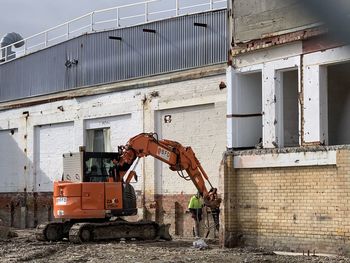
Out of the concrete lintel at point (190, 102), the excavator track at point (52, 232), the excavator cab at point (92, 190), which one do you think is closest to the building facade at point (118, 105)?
the concrete lintel at point (190, 102)

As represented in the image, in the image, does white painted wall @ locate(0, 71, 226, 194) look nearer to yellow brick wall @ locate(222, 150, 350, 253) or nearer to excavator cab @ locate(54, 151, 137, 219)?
excavator cab @ locate(54, 151, 137, 219)

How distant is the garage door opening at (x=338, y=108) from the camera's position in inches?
662

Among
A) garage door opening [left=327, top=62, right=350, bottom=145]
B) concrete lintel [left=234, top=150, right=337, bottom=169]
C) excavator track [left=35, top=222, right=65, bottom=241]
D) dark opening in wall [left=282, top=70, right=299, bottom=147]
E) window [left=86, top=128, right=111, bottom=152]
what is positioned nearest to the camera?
concrete lintel [left=234, top=150, right=337, bottom=169]

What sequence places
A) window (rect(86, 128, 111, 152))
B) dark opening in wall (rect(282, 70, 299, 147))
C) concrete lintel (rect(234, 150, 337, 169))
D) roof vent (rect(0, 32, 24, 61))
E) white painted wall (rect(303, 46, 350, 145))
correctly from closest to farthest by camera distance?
1. concrete lintel (rect(234, 150, 337, 169))
2. white painted wall (rect(303, 46, 350, 145))
3. dark opening in wall (rect(282, 70, 299, 147))
4. window (rect(86, 128, 111, 152))
5. roof vent (rect(0, 32, 24, 61))

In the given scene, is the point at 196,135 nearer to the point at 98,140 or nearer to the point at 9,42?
the point at 98,140

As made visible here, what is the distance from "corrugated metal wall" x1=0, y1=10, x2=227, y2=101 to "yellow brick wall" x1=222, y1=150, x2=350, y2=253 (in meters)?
7.40

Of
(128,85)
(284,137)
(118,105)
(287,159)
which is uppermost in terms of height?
(128,85)

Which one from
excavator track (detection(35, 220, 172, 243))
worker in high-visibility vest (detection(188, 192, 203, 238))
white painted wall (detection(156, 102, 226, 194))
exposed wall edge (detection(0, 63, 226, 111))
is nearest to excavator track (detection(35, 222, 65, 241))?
excavator track (detection(35, 220, 172, 243))

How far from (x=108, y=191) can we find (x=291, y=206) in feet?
22.4

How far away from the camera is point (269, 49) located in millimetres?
16734

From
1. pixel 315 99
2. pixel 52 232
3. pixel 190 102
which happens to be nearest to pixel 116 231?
pixel 52 232

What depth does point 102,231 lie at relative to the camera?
20.7 m

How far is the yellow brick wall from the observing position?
588 inches

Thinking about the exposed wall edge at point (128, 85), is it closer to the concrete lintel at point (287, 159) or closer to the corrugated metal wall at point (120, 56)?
the corrugated metal wall at point (120, 56)
